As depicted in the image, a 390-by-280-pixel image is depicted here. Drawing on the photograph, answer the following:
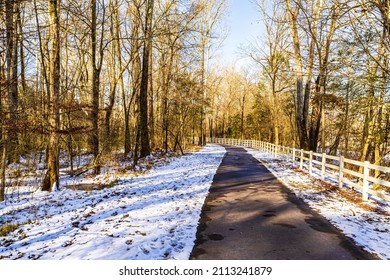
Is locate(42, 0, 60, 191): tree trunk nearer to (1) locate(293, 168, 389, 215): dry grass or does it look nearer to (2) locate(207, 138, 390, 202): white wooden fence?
(1) locate(293, 168, 389, 215): dry grass

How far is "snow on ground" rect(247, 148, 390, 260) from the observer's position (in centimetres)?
494

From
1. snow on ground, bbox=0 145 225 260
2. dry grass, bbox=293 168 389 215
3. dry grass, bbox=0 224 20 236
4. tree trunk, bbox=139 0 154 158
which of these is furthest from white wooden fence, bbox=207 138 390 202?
tree trunk, bbox=139 0 154 158

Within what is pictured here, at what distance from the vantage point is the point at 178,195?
27.1 ft

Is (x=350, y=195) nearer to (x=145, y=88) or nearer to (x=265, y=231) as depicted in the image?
(x=265, y=231)

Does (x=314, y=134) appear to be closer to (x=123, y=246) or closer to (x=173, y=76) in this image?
(x=173, y=76)

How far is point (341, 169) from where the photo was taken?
980 cm

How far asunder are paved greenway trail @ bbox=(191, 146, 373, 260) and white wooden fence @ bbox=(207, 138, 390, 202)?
6.89 ft

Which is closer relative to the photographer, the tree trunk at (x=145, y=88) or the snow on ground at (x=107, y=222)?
the snow on ground at (x=107, y=222)

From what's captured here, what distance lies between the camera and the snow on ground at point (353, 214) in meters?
4.94

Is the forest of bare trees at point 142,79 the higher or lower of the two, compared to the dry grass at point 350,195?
higher

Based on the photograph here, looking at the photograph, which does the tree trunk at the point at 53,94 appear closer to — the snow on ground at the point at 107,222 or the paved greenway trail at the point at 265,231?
the snow on ground at the point at 107,222

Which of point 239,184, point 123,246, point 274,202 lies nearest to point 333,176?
point 239,184

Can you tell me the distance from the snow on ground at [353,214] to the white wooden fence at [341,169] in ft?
1.19

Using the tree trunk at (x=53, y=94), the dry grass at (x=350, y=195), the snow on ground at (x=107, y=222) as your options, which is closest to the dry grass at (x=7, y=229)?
the snow on ground at (x=107, y=222)
